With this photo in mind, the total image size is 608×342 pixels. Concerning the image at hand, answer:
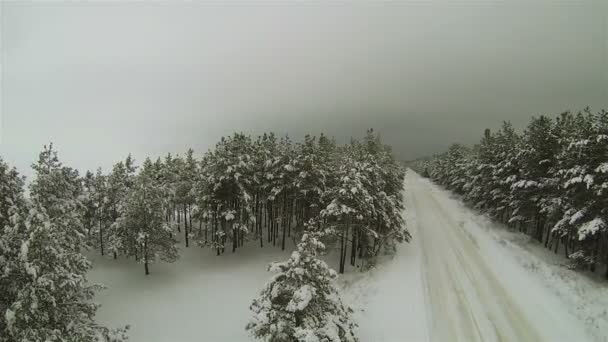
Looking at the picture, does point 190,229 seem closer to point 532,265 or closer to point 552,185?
point 532,265

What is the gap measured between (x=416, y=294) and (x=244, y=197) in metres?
16.2

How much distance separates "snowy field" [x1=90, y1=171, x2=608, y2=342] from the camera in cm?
1544

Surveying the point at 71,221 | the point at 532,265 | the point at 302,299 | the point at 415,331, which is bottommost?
the point at 415,331

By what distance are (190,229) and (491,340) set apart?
116ft

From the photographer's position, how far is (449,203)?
165ft

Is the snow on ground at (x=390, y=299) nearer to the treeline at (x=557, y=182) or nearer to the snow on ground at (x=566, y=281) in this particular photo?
the snow on ground at (x=566, y=281)

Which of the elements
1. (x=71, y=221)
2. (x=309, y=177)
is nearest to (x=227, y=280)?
(x=309, y=177)

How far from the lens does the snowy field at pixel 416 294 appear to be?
15.4 m

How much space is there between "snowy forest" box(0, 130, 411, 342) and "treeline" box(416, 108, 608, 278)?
12.2 m

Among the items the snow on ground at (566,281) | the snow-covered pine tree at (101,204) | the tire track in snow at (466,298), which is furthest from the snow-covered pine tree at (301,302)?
the snow-covered pine tree at (101,204)

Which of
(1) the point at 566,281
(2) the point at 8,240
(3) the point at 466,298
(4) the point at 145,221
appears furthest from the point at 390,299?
(4) the point at 145,221

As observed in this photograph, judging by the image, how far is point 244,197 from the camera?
26.2 m

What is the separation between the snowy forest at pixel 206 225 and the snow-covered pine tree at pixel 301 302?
0.05 meters

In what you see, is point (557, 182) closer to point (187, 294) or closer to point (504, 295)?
point (504, 295)
